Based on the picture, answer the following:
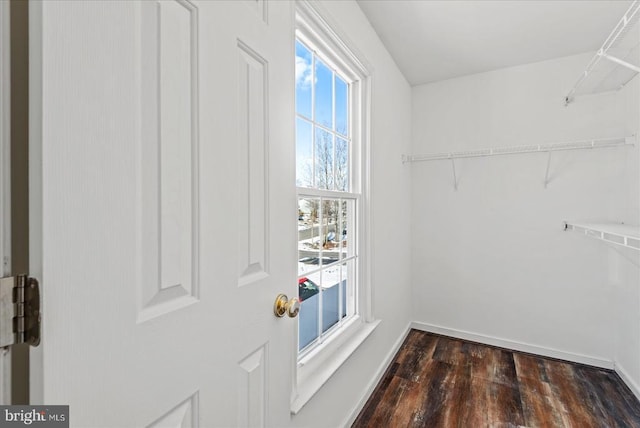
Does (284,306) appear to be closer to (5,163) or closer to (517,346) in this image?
(5,163)

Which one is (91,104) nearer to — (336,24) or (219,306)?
(219,306)

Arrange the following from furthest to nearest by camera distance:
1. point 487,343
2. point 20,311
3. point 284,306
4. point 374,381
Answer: point 487,343
point 374,381
point 284,306
point 20,311

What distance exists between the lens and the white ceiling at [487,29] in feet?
5.99

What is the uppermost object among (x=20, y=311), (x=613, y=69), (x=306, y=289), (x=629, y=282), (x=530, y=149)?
(x=613, y=69)

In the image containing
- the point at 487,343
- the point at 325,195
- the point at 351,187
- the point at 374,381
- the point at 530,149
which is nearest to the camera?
the point at 325,195

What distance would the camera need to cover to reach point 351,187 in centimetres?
192

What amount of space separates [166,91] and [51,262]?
0.35 metres

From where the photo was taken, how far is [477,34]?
2.13 meters

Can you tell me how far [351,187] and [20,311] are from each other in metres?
1.66

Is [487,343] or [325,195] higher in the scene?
[325,195]

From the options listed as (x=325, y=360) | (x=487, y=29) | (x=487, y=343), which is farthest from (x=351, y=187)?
(x=487, y=343)

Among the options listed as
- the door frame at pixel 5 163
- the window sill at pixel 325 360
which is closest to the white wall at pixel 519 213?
the window sill at pixel 325 360

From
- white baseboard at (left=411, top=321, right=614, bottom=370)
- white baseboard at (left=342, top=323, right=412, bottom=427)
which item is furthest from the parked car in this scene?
white baseboard at (left=411, top=321, right=614, bottom=370)

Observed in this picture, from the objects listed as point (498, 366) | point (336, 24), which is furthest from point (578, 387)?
point (336, 24)
